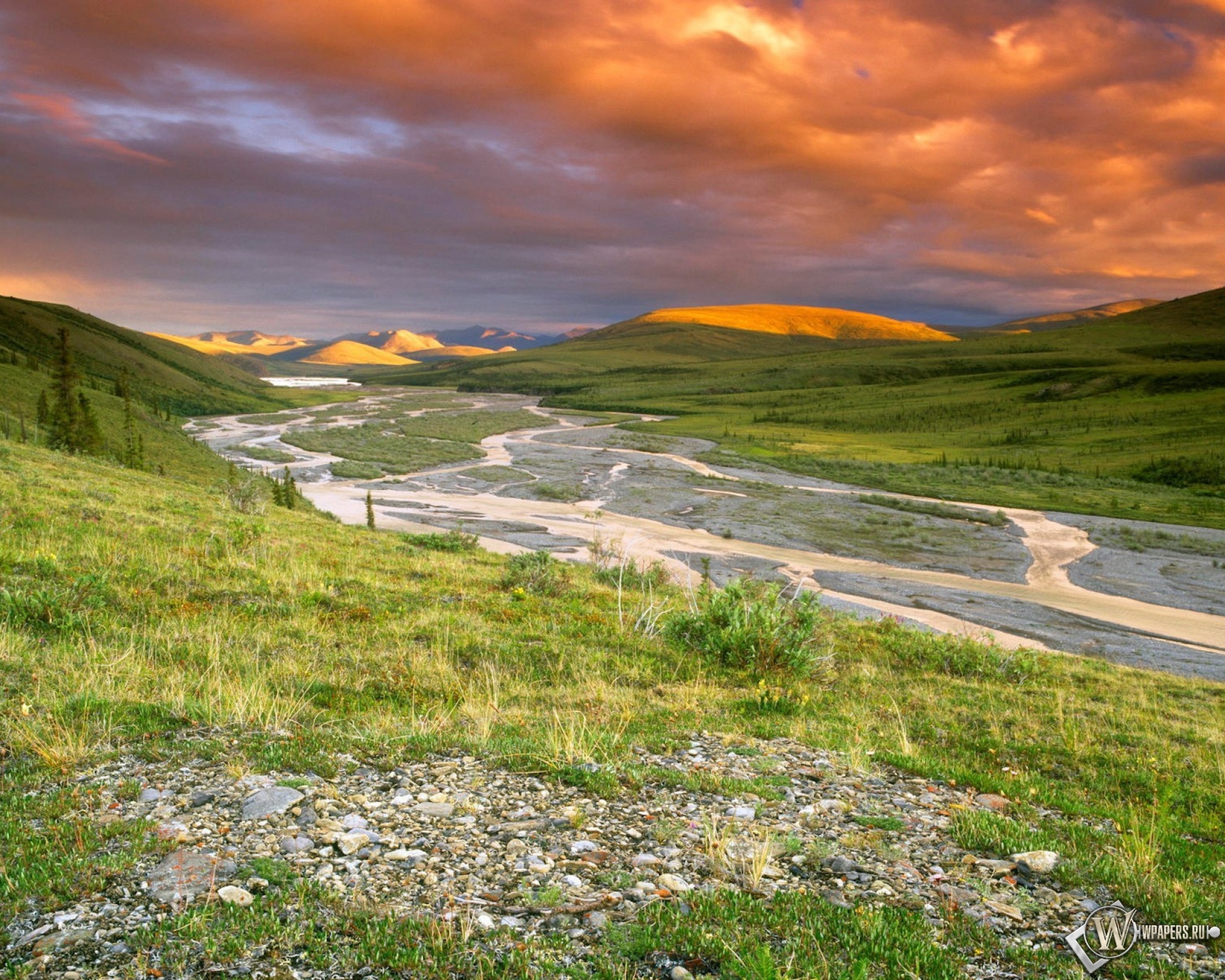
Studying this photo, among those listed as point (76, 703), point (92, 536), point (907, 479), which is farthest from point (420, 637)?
point (907, 479)

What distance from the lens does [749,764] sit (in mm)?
6723

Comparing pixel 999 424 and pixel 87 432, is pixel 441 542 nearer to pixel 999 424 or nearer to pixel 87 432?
pixel 87 432

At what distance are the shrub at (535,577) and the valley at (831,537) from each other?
5.35m

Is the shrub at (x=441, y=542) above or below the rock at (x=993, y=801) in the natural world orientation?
below

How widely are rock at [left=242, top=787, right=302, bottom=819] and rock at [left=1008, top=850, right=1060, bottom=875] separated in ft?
17.4

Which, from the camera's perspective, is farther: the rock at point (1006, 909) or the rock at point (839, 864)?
the rock at point (839, 864)

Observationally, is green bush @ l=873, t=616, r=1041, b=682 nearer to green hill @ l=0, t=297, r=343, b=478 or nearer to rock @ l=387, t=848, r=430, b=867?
rock @ l=387, t=848, r=430, b=867

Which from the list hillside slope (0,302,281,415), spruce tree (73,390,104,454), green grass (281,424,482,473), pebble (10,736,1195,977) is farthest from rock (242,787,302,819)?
hillside slope (0,302,281,415)

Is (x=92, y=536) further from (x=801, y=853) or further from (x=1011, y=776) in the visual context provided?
(x=1011, y=776)

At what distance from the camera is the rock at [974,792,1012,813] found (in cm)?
626

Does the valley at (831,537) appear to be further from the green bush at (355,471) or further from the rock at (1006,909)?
the rock at (1006,909)

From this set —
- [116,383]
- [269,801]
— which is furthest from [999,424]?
[116,383]

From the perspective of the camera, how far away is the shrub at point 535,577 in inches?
603

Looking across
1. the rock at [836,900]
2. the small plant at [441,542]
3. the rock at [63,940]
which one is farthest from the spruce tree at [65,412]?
the rock at [836,900]
